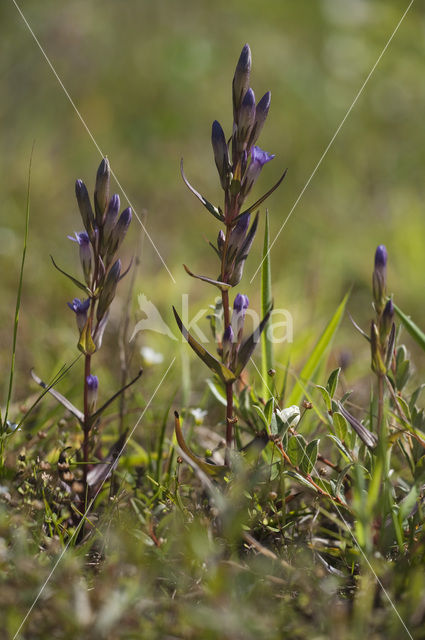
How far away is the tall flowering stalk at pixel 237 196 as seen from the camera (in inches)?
49.3

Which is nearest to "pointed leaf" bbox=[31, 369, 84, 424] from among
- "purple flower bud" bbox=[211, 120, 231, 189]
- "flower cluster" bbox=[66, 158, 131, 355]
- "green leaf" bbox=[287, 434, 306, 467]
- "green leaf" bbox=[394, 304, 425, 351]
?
"flower cluster" bbox=[66, 158, 131, 355]

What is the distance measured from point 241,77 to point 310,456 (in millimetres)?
817

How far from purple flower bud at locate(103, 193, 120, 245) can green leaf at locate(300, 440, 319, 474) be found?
0.63m

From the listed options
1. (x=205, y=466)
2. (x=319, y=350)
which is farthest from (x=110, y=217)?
(x=319, y=350)

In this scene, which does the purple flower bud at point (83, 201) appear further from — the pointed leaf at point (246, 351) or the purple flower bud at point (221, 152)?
the pointed leaf at point (246, 351)

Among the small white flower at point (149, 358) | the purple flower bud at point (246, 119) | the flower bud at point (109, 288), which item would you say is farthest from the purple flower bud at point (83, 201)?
the small white flower at point (149, 358)

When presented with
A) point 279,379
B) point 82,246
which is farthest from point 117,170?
point 82,246

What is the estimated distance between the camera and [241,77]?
49.4 inches

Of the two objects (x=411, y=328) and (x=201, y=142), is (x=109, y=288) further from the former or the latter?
(x=201, y=142)

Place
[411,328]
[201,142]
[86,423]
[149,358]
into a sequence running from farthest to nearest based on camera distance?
1. [201,142]
2. [149,358]
3. [411,328]
4. [86,423]

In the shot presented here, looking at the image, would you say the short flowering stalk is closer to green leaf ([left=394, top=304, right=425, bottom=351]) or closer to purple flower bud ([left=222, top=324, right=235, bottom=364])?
purple flower bud ([left=222, top=324, right=235, bottom=364])

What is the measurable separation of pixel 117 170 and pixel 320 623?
331cm

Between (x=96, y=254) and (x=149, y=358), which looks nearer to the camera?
(x=96, y=254)

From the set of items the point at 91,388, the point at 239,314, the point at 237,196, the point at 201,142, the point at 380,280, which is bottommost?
the point at 91,388
